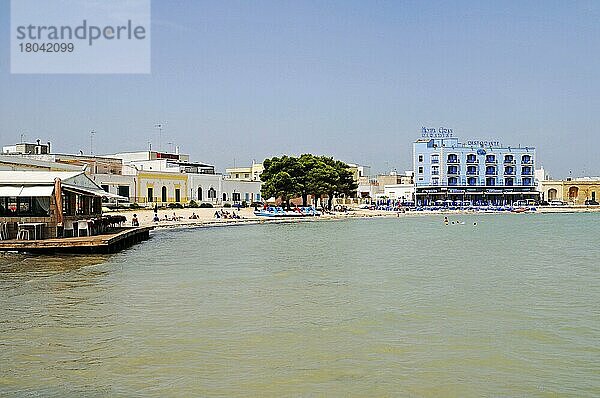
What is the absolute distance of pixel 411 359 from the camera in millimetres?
10672

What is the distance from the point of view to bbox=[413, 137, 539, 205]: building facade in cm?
10362

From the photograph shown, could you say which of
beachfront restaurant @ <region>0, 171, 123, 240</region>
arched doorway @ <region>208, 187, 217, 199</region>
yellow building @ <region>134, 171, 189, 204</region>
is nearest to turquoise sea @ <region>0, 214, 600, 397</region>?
beachfront restaurant @ <region>0, 171, 123, 240</region>

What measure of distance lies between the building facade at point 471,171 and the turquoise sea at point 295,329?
79.6 m

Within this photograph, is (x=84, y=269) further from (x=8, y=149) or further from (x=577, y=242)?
(x=8, y=149)

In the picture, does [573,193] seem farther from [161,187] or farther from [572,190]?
[161,187]

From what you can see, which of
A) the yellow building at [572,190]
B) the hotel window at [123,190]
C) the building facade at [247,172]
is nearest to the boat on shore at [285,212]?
the hotel window at [123,190]

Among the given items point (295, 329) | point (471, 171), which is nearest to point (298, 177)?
point (471, 171)

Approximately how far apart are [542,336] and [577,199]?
10869cm

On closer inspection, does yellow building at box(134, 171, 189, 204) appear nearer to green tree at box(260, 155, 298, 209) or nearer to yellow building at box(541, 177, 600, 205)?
green tree at box(260, 155, 298, 209)

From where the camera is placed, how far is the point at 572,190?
113750mm

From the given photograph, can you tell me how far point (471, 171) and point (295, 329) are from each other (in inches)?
3767

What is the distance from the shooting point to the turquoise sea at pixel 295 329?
942cm

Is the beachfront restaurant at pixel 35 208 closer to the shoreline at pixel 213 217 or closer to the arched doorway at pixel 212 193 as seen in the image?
the shoreline at pixel 213 217

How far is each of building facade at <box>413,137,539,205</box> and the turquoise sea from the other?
79.6 m
